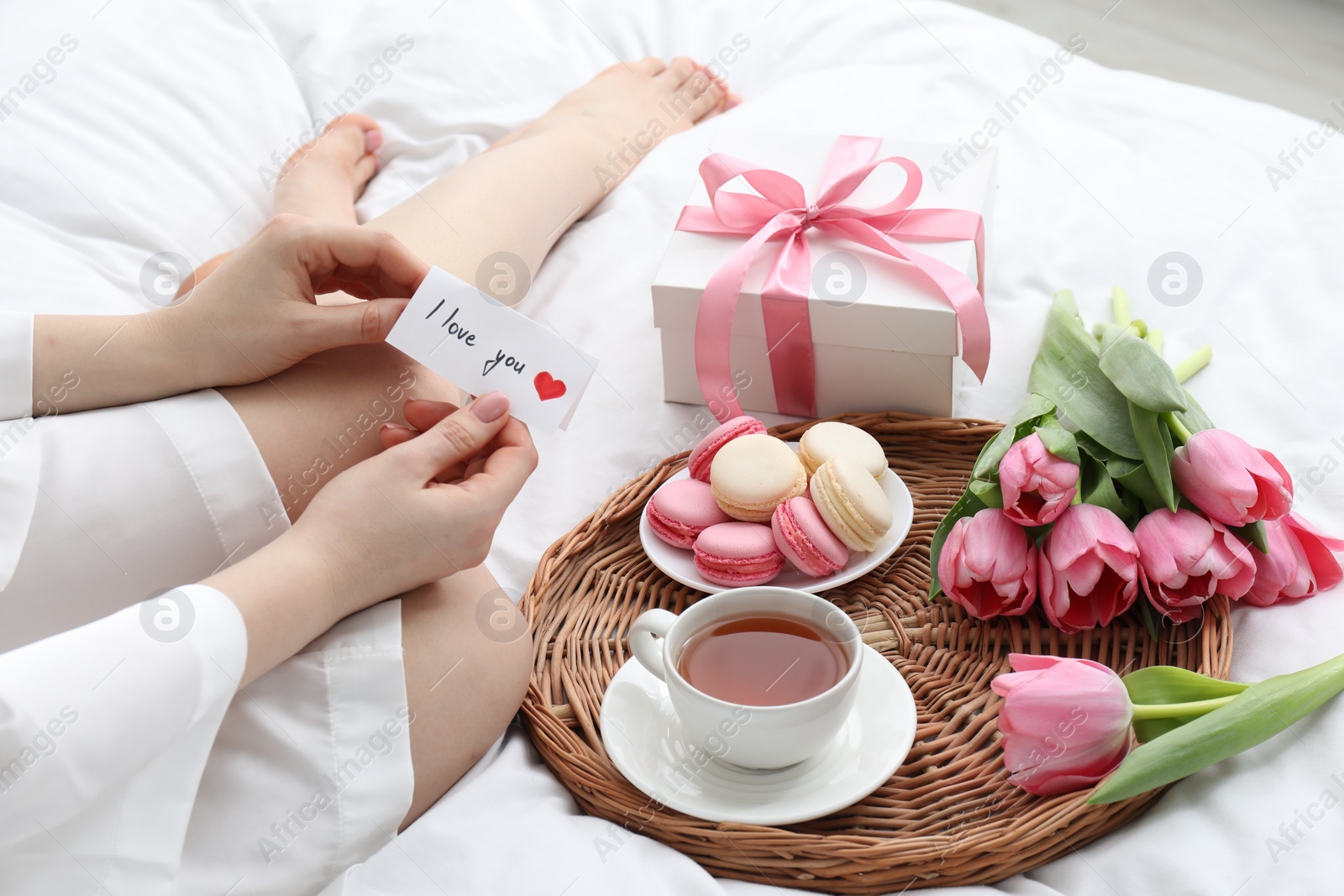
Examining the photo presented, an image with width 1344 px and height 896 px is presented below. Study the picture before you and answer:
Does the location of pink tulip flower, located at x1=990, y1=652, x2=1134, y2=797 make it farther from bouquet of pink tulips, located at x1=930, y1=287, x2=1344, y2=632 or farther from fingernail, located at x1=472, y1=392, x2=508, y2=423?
fingernail, located at x1=472, y1=392, x2=508, y2=423

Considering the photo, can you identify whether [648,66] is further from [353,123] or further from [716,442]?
[716,442]

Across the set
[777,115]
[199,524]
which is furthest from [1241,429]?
[199,524]

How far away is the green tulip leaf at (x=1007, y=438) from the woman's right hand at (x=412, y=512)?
0.32 meters

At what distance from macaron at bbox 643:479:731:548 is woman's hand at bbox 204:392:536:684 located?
16 cm

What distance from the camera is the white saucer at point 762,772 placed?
27.1 inches

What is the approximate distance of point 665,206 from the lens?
130cm

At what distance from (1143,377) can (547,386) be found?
0.40 m

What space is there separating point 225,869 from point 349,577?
7.4 inches

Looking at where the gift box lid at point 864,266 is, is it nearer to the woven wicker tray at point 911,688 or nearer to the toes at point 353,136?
the woven wicker tray at point 911,688

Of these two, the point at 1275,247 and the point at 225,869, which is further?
the point at 1275,247

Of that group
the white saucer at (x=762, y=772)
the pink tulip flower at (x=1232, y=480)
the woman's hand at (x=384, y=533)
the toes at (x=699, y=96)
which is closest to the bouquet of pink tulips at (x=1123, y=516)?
the pink tulip flower at (x=1232, y=480)

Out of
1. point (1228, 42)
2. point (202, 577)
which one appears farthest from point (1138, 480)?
point (1228, 42)

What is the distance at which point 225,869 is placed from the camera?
2.20 ft

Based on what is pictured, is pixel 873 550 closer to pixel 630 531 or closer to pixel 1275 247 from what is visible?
pixel 630 531
